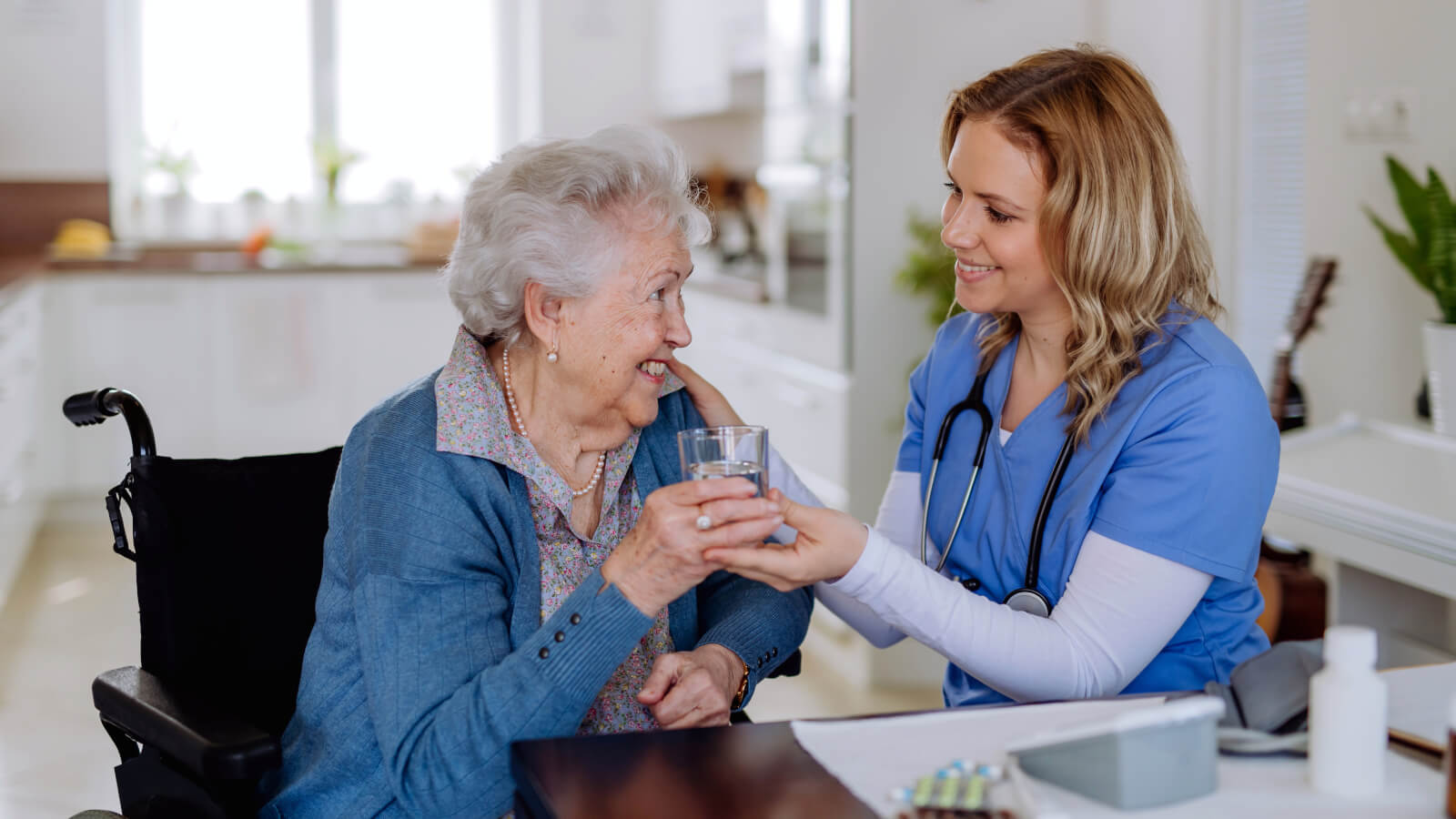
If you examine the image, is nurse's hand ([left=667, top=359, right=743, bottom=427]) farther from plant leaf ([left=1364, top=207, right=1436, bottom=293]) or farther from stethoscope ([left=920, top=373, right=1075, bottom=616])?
plant leaf ([left=1364, top=207, right=1436, bottom=293])

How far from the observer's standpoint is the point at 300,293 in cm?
537

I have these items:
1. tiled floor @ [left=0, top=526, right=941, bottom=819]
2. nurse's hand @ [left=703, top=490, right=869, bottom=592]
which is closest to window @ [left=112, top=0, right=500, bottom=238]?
tiled floor @ [left=0, top=526, right=941, bottom=819]

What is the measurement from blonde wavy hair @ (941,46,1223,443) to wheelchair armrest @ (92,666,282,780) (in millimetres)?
903

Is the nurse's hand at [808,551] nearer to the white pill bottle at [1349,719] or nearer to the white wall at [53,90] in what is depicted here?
the white pill bottle at [1349,719]

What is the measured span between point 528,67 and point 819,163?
3.09 m

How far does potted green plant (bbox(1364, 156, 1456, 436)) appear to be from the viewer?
2312 millimetres

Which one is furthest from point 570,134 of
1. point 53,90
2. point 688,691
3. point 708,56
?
point 688,691

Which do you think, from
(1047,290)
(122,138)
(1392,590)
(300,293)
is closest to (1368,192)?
(1392,590)

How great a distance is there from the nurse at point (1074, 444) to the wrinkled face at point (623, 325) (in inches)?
7.9

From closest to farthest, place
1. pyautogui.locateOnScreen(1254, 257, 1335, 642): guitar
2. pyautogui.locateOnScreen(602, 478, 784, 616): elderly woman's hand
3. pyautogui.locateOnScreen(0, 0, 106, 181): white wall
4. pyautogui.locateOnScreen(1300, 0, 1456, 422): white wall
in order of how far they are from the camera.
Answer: pyautogui.locateOnScreen(602, 478, 784, 616): elderly woman's hand → pyautogui.locateOnScreen(1300, 0, 1456, 422): white wall → pyautogui.locateOnScreen(1254, 257, 1335, 642): guitar → pyautogui.locateOnScreen(0, 0, 106, 181): white wall

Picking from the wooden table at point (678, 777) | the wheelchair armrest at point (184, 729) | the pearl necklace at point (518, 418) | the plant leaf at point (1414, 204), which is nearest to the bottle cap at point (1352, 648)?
the wooden table at point (678, 777)

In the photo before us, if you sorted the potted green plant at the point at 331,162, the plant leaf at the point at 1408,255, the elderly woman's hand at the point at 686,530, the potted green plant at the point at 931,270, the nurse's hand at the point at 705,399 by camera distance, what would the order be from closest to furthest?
the elderly woman's hand at the point at 686,530 → the nurse's hand at the point at 705,399 → the plant leaf at the point at 1408,255 → the potted green plant at the point at 931,270 → the potted green plant at the point at 331,162

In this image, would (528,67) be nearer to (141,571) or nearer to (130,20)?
(130,20)

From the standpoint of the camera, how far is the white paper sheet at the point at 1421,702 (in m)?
1.05
